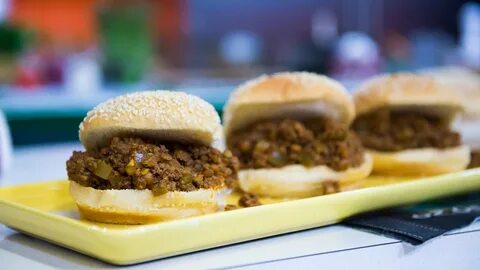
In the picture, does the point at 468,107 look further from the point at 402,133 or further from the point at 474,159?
the point at 402,133

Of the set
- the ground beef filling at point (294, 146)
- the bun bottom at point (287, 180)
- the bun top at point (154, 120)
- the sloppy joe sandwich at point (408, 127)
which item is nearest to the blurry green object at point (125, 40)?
the sloppy joe sandwich at point (408, 127)

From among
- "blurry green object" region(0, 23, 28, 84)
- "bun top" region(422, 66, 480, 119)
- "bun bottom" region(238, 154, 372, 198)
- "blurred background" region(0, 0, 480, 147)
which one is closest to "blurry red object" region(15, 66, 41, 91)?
"blurred background" region(0, 0, 480, 147)

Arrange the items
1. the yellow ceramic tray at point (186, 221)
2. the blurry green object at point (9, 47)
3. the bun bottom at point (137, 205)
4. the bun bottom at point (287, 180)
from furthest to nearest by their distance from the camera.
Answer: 1. the blurry green object at point (9, 47)
2. the bun bottom at point (287, 180)
3. the bun bottom at point (137, 205)
4. the yellow ceramic tray at point (186, 221)

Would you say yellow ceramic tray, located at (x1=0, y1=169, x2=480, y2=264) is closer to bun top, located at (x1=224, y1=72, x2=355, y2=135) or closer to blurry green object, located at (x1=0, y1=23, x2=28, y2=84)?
bun top, located at (x1=224, y1=72, x2=355, y2=135)


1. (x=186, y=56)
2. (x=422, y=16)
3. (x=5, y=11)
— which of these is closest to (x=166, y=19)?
(x=186, y=56)

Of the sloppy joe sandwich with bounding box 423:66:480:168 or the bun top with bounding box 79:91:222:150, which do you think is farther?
the sloppy joe sandwich with bounding box 423:66:480:168

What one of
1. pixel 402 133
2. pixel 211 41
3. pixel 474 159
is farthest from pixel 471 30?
pixel 402 133

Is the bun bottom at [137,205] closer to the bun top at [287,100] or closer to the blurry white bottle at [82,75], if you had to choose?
the bun top at [287,100]
